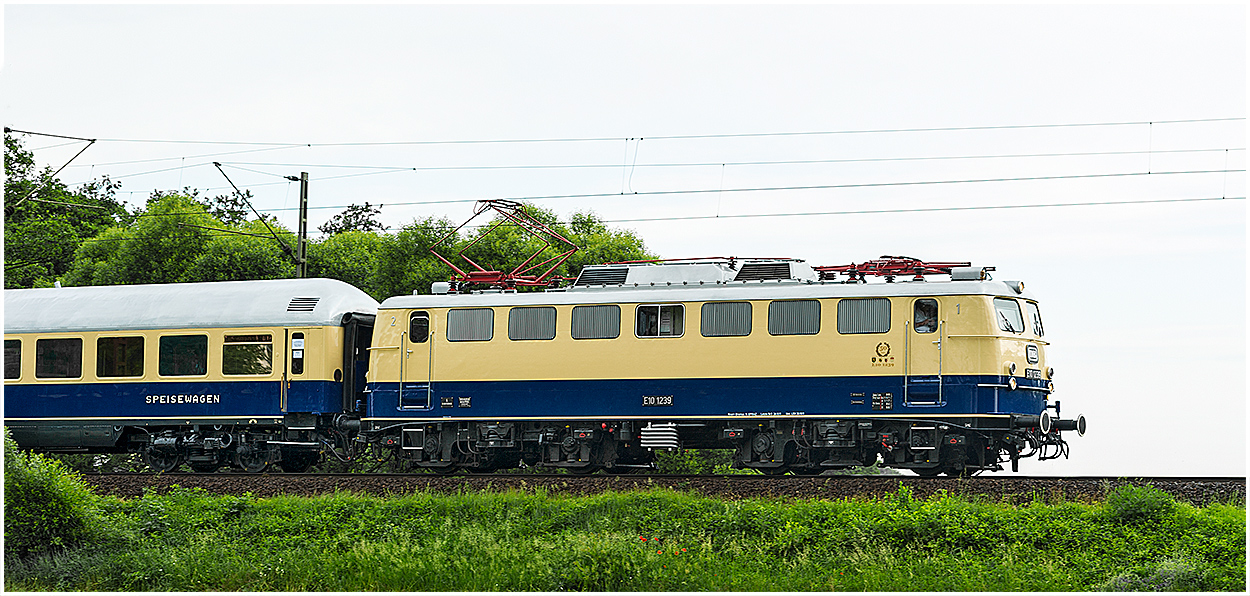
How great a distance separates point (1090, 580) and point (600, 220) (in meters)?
24.9

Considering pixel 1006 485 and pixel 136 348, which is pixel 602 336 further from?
pixel 136 348

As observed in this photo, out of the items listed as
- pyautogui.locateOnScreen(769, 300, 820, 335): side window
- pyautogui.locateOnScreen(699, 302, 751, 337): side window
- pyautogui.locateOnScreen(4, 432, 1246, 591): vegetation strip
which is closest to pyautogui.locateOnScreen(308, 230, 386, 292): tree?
pyautogui.locateOnScreen(699, 302, 751, 337): side window

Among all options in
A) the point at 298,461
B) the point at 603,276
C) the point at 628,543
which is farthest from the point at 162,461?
the point at 628,543

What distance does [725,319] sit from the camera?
70.1 feet

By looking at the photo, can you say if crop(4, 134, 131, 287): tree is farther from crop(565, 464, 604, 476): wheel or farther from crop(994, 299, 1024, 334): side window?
crop(994, 299, 1024, 334): side window

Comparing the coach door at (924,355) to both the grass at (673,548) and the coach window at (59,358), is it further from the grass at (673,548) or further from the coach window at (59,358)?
the coach window at (59,358)

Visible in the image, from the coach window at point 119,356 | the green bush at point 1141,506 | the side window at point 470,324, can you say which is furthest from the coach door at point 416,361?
the green bush at point 1141,506

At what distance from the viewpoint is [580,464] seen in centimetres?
2253

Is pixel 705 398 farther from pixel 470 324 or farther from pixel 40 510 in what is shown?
pixel 40 510

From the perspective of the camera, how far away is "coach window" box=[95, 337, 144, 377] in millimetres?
24547

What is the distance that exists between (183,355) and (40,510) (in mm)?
6652

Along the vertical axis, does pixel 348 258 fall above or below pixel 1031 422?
above

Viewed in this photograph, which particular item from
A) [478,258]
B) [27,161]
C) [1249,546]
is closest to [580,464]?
[1249,546]

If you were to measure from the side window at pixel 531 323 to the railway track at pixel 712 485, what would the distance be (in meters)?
2.49
